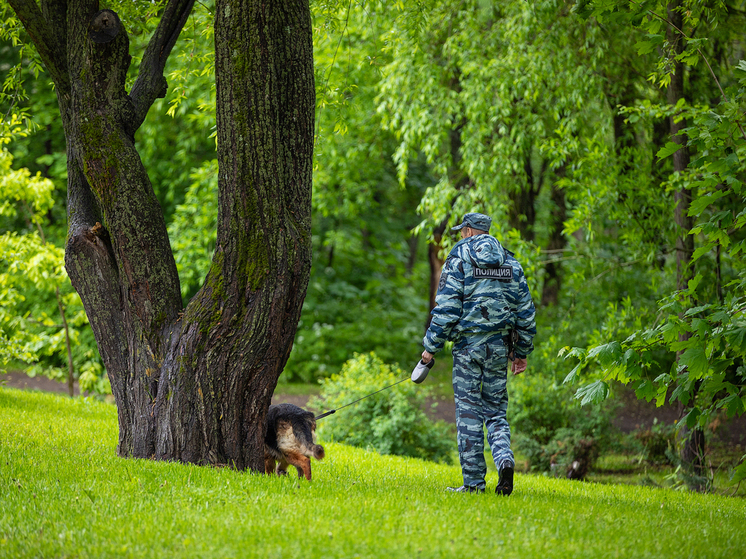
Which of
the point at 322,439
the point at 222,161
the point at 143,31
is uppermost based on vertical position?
the point at 143,31

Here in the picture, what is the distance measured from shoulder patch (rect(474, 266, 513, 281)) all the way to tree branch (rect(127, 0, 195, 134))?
339 centimetres

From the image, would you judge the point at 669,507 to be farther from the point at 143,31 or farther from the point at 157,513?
the point at 143,31

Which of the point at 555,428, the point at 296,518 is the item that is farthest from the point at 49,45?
the point at 555,428

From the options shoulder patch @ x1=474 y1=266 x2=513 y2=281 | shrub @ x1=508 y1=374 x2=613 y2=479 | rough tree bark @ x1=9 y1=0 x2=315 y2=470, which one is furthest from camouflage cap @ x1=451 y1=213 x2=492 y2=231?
shrub @ x1=508 y1=374 x2=613 y2=479

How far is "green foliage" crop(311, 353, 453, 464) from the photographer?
9.75 metres

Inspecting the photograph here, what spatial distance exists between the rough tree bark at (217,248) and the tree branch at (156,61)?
0.15 metres

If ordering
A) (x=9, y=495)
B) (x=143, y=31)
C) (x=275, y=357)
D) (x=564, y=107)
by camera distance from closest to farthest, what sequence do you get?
(x=9, y=495) → (x=275, y=357) → (x=143, y=31) → (x=564, y=107)

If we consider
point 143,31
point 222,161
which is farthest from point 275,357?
point 143,31

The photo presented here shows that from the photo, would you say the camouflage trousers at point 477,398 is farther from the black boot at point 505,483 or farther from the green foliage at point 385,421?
the green foliage at point 385,421

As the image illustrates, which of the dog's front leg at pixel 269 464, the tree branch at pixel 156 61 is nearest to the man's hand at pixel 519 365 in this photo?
the dog's front leg at pixel 269 464

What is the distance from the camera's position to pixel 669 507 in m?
5.65

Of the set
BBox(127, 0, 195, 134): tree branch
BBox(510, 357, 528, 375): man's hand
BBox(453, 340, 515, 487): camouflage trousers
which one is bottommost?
BBox(453, 340, 515, 487): camouflage trousers

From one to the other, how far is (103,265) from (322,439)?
5356 millimetres

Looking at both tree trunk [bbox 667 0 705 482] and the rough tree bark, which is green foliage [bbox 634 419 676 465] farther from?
the rough tree bark
